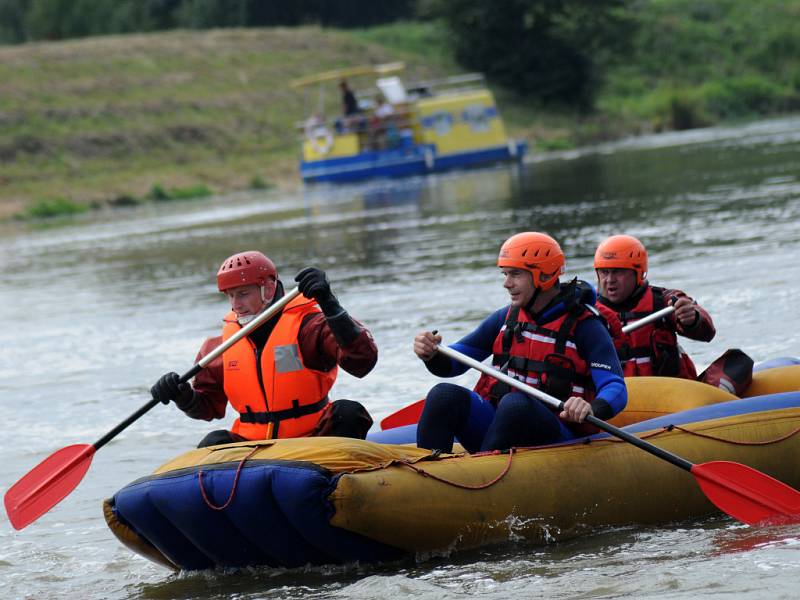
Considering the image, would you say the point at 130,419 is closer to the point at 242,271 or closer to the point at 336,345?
the point at 242,271

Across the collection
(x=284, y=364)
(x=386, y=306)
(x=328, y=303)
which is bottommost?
(x=386, y=306)

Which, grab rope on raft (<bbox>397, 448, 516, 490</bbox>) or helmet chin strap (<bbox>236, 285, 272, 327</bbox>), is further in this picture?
helmet chin strap (<bbox>236, 285, 272, 327</bbox>)

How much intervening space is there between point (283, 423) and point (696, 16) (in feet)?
177

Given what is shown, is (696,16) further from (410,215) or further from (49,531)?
(49,531)

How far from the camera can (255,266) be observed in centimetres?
548

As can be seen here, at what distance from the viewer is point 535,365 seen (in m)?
5.41

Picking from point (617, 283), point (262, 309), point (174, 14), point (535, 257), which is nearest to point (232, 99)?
point (174, 14)

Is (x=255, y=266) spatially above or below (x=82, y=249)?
above

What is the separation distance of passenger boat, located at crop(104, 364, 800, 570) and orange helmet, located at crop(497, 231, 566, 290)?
68cm

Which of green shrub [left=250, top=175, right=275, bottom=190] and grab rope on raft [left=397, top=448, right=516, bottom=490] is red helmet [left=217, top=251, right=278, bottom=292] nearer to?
grab rope on raft [left=397, top=448, right=516, bottom=490]

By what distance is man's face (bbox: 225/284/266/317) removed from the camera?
217 inches

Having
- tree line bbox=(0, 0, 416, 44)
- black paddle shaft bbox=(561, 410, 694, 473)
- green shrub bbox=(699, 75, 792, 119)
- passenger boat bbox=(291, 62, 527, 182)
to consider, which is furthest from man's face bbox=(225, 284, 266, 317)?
tree line bbox=(0, 0, 416, 44)

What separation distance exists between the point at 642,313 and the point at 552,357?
144 cm

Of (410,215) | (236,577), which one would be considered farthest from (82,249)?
(236,577)
